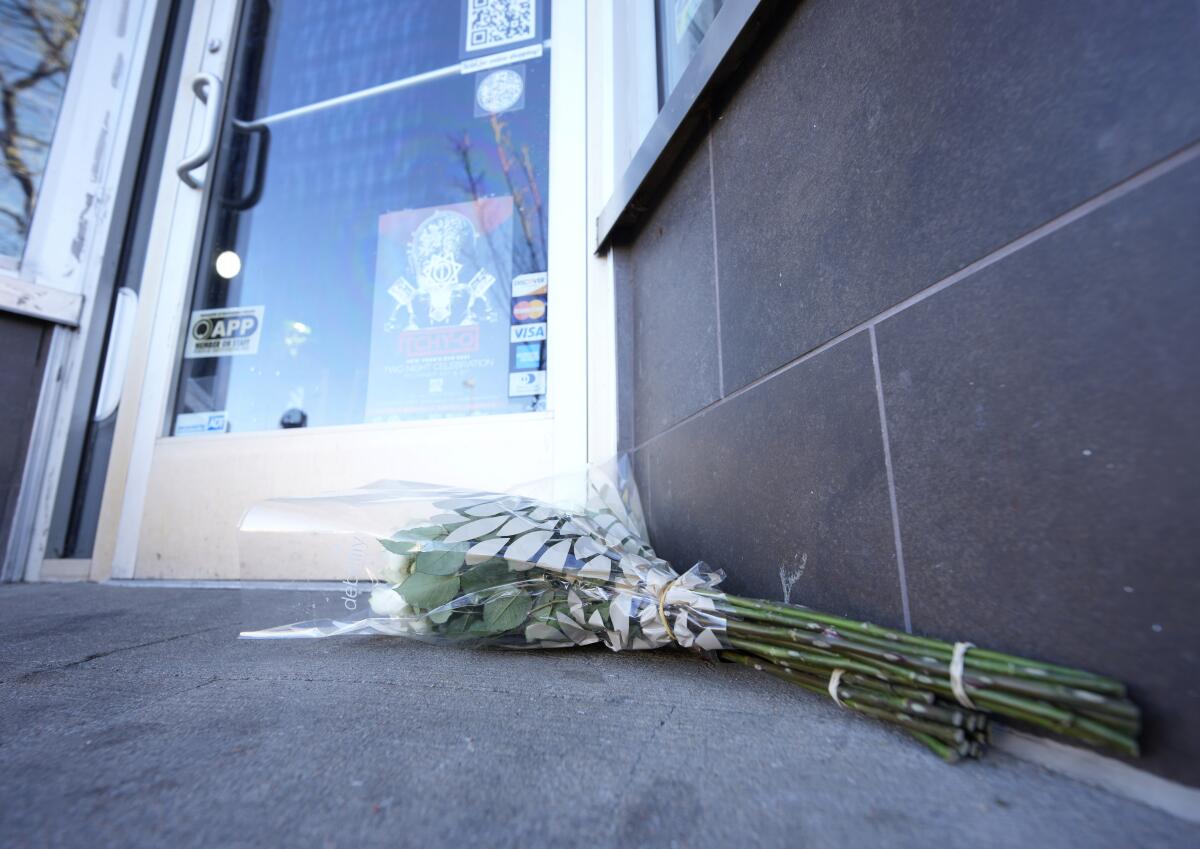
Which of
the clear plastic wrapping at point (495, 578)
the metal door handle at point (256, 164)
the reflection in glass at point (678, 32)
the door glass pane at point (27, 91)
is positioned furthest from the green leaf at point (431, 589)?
the door glass pane at point (27, 91)

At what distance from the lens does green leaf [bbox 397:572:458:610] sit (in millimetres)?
968

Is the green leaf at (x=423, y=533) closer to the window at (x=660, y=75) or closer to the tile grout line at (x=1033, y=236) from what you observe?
the tile grout line at (x=1033, y=236)

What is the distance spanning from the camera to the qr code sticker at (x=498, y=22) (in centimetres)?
236

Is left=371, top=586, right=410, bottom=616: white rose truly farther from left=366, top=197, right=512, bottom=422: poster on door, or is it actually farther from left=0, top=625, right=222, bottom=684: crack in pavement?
left=366, top=197, right=512, bottom=422: poster on door

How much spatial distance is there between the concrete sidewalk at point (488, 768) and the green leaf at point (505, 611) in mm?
69

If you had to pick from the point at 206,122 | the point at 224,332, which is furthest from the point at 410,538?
the point at 206,122

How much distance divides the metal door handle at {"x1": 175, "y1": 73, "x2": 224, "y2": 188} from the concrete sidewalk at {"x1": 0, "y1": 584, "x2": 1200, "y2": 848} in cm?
237

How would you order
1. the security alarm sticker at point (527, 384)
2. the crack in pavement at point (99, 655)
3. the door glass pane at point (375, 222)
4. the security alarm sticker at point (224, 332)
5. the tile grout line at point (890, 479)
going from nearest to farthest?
the tile grout line at point (890, 479), the crack in pavement at point (99, 655), the security alarm sticker at point (527, 384), the door glass pane at point (375, 222), the security alarm sticker at point (224, 332)

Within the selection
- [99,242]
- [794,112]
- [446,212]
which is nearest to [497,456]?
[446,212]

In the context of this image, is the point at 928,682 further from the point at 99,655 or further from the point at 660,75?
the point at 660,75

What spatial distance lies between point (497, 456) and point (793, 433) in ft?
4.08

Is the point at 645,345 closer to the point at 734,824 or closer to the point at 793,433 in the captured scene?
the point at 793,433

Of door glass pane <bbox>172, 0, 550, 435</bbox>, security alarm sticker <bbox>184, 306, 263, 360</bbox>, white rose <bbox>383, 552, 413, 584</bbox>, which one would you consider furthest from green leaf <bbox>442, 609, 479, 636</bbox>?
security alarm sticker <bbox>184, 306, 263, 360</bbox>

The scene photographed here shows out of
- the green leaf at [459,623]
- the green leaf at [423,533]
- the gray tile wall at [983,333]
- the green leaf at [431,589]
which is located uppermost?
the gray tile wall at [983,333]
